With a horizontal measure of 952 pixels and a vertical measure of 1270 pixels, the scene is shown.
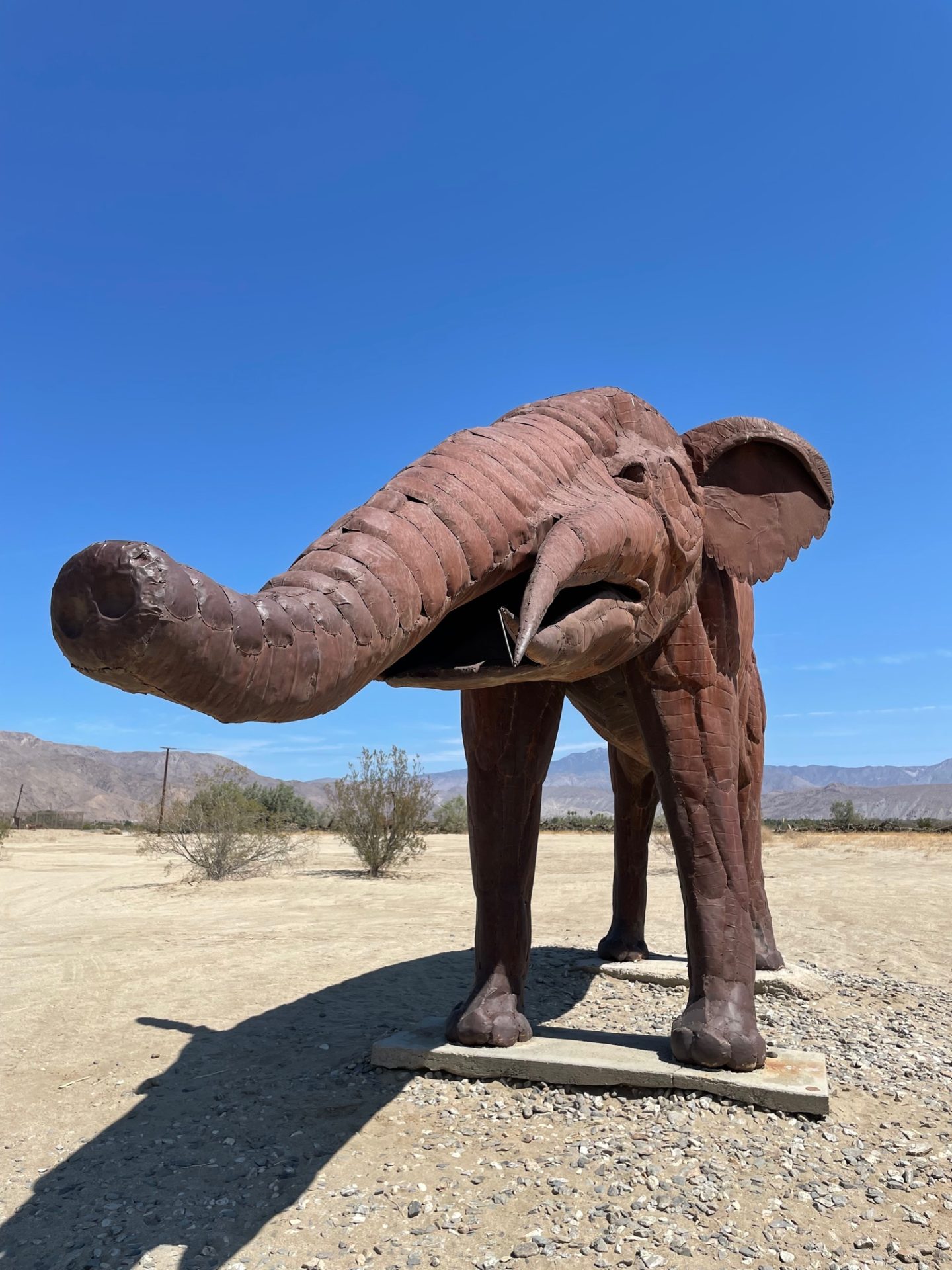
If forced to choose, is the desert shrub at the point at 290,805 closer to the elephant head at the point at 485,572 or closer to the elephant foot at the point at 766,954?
the elephant foot at the point at 766,954

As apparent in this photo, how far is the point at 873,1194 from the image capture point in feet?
11.5

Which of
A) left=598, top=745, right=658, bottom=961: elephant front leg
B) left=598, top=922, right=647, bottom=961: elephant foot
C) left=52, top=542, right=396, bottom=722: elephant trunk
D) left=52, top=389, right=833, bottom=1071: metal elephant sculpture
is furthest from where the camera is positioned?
left=598, top=922, right=647, bottom=961: elephant foot

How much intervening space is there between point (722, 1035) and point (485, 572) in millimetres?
2994

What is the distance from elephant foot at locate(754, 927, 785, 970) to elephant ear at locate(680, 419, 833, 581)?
373 centimetres

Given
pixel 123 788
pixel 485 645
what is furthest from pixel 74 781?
pixel 485 645

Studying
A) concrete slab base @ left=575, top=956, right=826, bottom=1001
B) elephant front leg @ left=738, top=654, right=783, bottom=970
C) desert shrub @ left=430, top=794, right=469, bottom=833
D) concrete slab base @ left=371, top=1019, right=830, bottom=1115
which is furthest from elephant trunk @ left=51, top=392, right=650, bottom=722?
desert shrub @ left=430, top=794, right=469, bottom=833

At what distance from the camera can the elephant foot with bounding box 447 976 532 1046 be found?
474cm

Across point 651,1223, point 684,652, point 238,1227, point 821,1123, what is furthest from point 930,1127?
point 238,1227

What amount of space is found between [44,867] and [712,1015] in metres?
19.7

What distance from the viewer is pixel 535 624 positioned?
8.36 feet

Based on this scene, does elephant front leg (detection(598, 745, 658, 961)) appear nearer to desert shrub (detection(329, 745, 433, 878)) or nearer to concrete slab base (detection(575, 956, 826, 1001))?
concrete slab base (detection(575, 956, 826, 1001))

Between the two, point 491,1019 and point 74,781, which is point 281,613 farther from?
point 74,781

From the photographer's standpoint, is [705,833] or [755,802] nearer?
[705,833]

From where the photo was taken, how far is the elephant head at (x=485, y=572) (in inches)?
69.2
